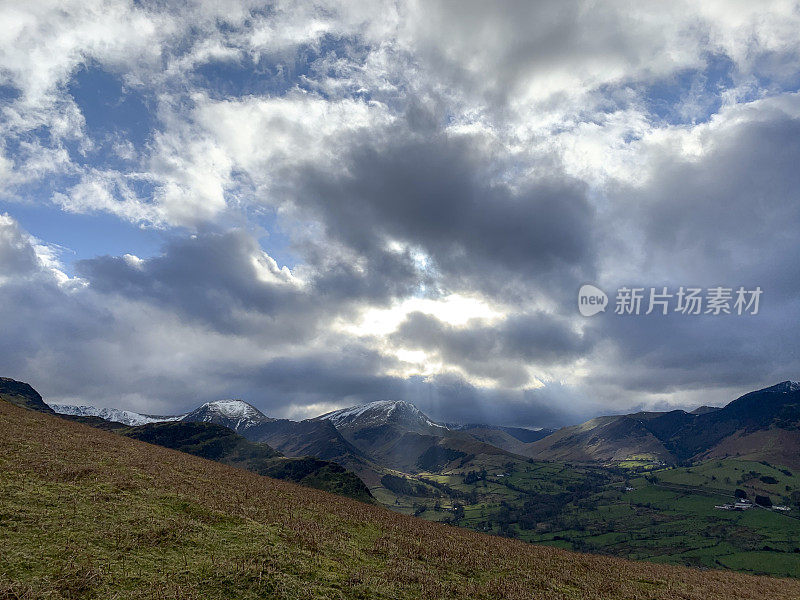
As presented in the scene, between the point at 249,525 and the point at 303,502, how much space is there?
1116cm

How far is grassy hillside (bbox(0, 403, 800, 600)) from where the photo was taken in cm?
2023

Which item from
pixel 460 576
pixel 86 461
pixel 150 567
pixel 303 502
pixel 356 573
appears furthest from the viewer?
pixel 303 502

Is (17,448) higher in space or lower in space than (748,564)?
higher

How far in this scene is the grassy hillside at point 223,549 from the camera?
2023cm

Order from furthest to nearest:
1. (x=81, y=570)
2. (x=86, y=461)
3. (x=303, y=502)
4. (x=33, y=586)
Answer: (x=303, y=502) < (x=86, y=461) < (x=81, y=570) < (x=33, y=586)

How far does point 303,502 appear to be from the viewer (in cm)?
3869

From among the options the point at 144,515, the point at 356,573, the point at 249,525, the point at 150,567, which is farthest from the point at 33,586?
the point at 356,573

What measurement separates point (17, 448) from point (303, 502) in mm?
23479

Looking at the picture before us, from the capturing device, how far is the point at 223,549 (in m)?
24.1

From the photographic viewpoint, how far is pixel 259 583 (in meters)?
21.2

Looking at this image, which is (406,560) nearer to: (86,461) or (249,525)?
(249,525)

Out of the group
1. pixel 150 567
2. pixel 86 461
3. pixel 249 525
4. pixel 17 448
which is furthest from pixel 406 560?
pixel 17 448

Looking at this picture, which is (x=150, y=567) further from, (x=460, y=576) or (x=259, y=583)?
(x=460, y=576)

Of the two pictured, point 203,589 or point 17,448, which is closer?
point 203,589
